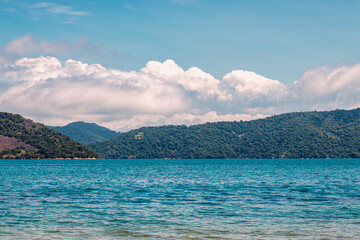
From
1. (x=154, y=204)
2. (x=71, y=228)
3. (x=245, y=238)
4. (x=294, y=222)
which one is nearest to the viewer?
(x=245, y=238)

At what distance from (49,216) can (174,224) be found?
43.6ft

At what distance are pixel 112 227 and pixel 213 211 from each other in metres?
13.0

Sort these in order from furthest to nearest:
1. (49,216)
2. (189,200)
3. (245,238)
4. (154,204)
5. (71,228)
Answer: (189,200)
(154,204)
(49,216)
(71,228)
(245,238)

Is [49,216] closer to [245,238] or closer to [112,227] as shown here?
[112,227]

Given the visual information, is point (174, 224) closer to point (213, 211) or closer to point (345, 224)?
point (213, 211)

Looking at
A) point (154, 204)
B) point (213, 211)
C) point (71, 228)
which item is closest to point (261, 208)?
point (213, 211)

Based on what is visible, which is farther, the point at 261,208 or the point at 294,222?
the point at 261,208

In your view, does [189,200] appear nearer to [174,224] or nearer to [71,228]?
[174,224]

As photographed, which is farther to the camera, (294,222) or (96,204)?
(96,204)

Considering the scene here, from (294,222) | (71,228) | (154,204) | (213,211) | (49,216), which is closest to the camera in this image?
(71,228)

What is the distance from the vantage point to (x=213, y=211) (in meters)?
44.3

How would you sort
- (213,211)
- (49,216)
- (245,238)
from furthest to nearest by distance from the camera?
(213,211), (49,216), (245,238)

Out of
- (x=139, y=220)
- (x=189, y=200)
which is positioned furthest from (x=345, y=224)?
(x=189, y=200)

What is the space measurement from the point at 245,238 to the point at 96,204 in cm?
2471
